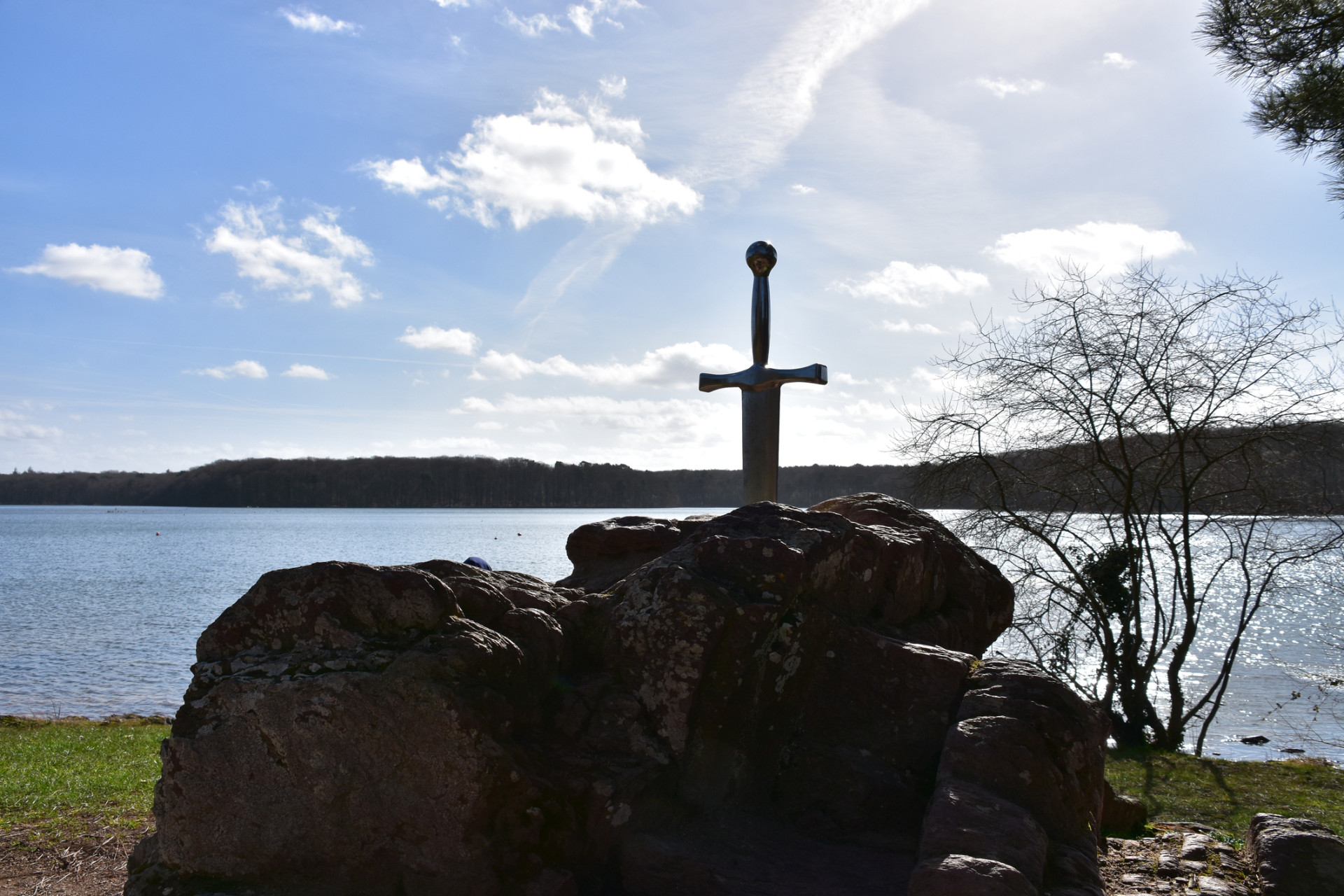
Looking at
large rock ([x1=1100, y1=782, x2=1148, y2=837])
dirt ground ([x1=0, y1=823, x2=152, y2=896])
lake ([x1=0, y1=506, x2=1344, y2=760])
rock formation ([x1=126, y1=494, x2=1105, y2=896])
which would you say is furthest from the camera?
lake ([x1=0, y1=506, x2=1344, y2=760])

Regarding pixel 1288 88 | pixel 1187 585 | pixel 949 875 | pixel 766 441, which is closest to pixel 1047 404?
pixel 1187 585

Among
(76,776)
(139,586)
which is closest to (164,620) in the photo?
(139,586)

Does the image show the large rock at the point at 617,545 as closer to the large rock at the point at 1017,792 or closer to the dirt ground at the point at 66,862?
the large rock at the point at 1017,792

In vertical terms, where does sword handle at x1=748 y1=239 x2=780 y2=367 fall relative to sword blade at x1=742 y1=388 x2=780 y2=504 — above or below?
above

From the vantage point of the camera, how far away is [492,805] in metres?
3.81

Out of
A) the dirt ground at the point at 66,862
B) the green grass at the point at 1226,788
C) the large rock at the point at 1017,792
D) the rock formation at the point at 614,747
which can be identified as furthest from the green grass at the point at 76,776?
the green grass at the point at 1226,788

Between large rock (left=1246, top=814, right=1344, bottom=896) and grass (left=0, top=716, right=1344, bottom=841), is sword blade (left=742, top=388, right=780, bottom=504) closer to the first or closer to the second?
large rock (left=1246, top=814, right=1344, bottom=896)

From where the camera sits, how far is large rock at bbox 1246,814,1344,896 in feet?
13.9

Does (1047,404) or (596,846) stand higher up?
(1047,404)

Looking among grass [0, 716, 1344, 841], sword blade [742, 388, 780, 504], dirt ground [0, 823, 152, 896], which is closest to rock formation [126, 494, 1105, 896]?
dirt ground [0, 823, 152, 896]

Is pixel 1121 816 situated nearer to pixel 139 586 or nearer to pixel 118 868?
pixel 118 868

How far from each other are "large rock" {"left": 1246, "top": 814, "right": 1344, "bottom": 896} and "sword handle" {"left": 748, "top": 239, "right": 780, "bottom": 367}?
4.42 meters

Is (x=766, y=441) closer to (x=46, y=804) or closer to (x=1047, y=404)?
(x=46, y=804)

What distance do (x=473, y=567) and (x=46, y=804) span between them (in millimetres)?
5868
